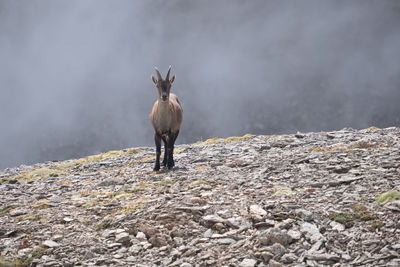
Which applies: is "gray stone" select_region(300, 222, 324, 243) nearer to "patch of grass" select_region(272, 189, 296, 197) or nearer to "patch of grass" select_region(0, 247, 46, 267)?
"patch of grass" select_region(272, 189, 296, 197)

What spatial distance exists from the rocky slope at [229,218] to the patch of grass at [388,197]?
0.02 meters

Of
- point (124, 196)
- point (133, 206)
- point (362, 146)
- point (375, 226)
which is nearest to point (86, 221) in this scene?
point (133, 206)

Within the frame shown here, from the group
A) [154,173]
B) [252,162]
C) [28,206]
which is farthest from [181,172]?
[28,206]

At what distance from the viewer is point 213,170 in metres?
13.5

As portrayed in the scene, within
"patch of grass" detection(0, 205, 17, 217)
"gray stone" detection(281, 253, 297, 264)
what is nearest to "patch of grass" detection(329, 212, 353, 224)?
"gray stone" detection(281, 253, 297, 264)

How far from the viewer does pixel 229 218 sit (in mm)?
8000

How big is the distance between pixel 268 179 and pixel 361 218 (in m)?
4.25

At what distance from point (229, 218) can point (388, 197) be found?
3.39m

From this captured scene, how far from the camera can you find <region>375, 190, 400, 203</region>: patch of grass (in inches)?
303

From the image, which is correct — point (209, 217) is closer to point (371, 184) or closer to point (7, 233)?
point (371, 184)

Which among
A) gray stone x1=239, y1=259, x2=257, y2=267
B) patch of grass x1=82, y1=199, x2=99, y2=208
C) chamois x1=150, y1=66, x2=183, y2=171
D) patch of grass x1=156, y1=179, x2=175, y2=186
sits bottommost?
gray stone x1=239, y1=259, x2=257, y2=267

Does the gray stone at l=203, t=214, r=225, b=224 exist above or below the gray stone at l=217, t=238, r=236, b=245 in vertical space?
above

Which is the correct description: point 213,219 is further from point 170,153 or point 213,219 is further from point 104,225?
point 170,153

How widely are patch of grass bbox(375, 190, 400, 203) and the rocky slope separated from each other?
0.07 ft
